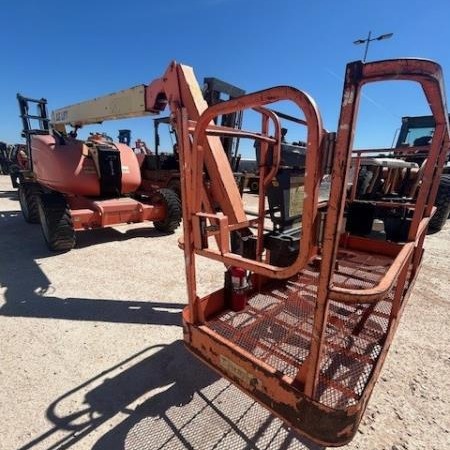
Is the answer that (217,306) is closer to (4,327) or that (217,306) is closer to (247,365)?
(247,365)

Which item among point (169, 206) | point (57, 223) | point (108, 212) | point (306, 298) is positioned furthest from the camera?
point (169, 206)

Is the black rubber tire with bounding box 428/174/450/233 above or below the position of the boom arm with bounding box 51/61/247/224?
below

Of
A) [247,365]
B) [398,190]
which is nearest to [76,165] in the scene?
[247,365]

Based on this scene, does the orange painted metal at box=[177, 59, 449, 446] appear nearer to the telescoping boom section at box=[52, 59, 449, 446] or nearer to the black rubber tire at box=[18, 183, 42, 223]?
the telescoping boom section at box=[52, 59, 449, 446]

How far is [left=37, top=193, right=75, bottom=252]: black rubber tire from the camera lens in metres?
4.42

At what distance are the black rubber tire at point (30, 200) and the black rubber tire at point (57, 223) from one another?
2.11 m

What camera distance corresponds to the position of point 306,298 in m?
2.69

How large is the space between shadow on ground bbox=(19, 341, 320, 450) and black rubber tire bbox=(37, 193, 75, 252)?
3081 millimetres

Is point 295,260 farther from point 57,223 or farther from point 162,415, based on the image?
point 57,223

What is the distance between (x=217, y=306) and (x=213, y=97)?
2548mm

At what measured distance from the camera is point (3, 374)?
2.12 metres

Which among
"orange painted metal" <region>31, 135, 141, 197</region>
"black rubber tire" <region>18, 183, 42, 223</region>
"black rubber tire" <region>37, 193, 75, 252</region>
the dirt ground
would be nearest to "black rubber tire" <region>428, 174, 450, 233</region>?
the dirt ground

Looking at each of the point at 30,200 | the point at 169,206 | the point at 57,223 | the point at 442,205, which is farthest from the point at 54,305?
the point at 442,205

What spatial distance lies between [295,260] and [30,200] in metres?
6.80
